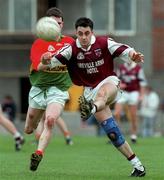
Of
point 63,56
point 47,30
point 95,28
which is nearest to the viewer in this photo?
point 47,30

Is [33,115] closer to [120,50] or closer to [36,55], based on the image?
[36,55]

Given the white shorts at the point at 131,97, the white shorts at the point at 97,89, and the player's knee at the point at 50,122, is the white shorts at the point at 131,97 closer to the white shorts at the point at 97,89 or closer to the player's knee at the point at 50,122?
the player's knee at the point at 50,122

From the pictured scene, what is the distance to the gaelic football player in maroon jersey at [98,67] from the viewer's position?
12688mm

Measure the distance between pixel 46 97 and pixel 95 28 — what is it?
79.9 ft

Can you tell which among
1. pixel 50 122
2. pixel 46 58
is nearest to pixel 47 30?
pixel 46 58

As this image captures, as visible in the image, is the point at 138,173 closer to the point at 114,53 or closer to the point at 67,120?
the point at 114,53

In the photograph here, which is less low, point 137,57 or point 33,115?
point 137,57

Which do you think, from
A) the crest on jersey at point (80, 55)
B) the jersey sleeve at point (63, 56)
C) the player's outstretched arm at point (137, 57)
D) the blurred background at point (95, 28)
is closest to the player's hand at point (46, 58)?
the jersey sleeve at point (63, 56)

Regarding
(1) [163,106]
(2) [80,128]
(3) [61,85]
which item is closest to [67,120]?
(2) [80,128]

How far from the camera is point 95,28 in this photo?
3866cm

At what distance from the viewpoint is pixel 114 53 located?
1293 centimetres

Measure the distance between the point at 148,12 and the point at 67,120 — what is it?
8.87m

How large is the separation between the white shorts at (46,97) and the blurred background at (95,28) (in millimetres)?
23189

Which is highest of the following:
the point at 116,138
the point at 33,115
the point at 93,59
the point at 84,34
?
the point at 84,34
